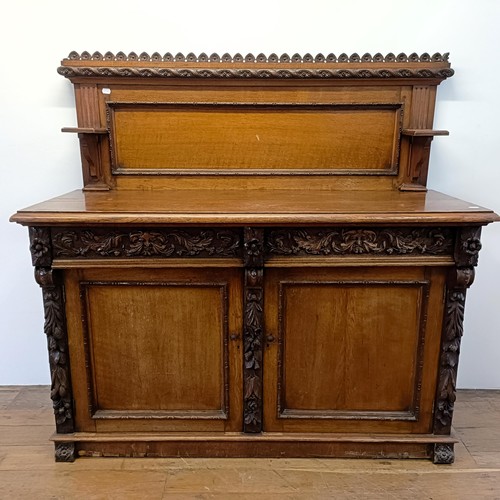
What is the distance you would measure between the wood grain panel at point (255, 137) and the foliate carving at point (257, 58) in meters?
0.17

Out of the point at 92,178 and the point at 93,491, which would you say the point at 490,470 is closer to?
the point at 93,491

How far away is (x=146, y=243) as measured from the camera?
143cm

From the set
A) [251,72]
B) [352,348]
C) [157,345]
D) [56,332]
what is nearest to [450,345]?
[352,348]

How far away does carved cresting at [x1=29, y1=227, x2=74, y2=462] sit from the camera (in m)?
1.42

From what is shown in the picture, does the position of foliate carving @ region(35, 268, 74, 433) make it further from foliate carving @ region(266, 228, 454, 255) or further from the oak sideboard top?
foliate carving @ region(266, 228, 454, 255)

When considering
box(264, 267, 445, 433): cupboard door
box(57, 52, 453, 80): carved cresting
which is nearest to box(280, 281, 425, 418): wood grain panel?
box(264, 267, 445, 433): cupboard door

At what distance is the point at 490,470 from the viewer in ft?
5.24

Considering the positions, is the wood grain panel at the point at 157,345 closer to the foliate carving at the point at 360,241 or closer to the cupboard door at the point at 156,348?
the cupboard door at the point at 156,348

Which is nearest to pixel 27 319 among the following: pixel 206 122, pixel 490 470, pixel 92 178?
pixel 92 178

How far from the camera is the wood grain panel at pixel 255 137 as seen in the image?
1803mm

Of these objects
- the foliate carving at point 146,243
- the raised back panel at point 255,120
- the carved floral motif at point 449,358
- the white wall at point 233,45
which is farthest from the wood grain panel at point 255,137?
the carved floral motif at point 449,358

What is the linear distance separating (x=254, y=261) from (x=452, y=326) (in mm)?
717

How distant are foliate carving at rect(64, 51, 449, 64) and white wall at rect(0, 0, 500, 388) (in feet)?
0.27

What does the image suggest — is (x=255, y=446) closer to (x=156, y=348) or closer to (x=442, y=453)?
(x=156, y=348)
